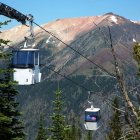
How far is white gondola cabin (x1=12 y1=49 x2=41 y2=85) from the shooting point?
16094 mm

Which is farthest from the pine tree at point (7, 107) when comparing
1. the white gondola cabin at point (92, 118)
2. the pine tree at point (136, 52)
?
the white gondola cabin at point (92, 118)

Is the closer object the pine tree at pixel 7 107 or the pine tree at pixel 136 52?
the pine tree at pixel 136 52

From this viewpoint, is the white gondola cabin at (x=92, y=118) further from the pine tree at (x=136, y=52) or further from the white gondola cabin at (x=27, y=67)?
the white gondola cabin at (x=27, y=67)

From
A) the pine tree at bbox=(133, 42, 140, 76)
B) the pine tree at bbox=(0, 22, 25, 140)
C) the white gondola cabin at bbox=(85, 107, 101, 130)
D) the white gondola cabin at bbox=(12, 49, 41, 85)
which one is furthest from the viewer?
the white gondola cabin at bbox=(85, 107, 101, 130)

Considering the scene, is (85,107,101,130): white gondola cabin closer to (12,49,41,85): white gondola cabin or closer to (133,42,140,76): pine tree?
(133,42,140,76): pine tree

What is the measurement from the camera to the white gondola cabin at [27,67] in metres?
16.1

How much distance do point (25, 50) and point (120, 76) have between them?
22.7 feet

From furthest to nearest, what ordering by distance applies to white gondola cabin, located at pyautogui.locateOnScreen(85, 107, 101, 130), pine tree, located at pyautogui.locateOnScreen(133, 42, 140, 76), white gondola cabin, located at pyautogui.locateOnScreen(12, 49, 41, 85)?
white gondola cabin, located at pyautogui.locateOnScreen(85, 107, 101, 130) → pine tree, located at pyautogui.locateOnScreen(133, 42, 140, 76) → white gondola cabin, located at pyautogui.locateOnScreen(12, 49, 41, 85)

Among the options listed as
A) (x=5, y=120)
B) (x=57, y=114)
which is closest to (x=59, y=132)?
(x=57, y=114)

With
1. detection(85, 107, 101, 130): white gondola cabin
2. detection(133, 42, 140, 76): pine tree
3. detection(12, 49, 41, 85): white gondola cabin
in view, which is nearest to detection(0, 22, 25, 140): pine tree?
detection(133, 42, 140, 76): pine tree

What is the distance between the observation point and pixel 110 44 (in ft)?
33.4

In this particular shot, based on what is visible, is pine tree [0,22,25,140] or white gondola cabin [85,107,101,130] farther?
white gondola cabin [85,107,101,130]

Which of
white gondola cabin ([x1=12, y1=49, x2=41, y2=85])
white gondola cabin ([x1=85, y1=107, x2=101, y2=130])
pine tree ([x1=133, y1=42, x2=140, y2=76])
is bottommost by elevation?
white gondola cabin ([x1=85, y1=107, x2=101, y2=130])

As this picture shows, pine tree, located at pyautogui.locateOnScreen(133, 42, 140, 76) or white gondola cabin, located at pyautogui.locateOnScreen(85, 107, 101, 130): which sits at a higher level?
pine tree, located at pyautogui.locateOnScreen(133, 42, 140, 76)
